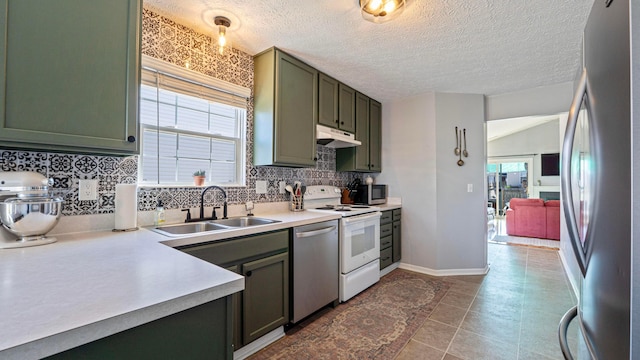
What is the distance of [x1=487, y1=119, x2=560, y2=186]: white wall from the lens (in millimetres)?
7375

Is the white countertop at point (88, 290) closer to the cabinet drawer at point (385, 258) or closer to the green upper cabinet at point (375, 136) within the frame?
the cabinet drawer at point (385, 258)

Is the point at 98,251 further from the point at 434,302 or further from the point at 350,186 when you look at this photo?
the point at 350,186

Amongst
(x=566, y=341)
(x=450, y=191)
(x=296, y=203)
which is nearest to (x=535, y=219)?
(x=450, y=191)

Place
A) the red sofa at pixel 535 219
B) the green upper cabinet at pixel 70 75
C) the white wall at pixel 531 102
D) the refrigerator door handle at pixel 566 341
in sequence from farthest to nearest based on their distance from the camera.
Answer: the red sofa at pixel 535 219, the white wall at pixel 531 102, the green upper cabinet at pixel 70 75, the refrigerator door handle at pixel 566 341

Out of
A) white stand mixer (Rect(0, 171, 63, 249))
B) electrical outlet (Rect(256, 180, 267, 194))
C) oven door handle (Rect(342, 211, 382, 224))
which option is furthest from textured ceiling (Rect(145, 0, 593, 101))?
oven door handle (Rect(342, 211, 382, 224))

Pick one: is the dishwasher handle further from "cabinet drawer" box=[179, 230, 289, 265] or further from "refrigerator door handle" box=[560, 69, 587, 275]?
"refrigerator door handle" box=[560, 69, 587, 275]

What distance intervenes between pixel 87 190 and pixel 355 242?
216cm

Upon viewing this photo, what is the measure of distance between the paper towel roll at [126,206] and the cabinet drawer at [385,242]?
8.38 feet

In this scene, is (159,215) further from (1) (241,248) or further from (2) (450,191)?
(2) (450,191)

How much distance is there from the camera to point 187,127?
2.17 m

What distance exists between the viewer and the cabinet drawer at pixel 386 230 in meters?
3.28

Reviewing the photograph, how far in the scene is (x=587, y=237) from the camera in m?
0.80

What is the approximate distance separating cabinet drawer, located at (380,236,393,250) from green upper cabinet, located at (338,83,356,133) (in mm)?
1412

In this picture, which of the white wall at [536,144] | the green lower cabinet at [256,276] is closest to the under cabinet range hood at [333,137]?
the green lower cabinet at [256,276]
